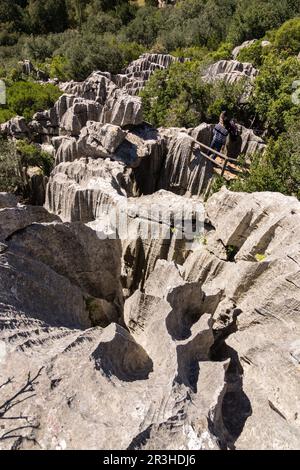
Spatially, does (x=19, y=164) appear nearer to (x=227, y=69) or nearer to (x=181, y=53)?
(x=227, y=69)

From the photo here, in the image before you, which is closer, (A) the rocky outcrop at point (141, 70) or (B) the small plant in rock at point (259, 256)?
(B) the small plant in rock at point (259, 256)

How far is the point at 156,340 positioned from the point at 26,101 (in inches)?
963

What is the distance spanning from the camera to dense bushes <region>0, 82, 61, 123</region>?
24312 millimetres

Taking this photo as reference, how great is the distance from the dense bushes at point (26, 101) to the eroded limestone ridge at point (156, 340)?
18717 millimetres

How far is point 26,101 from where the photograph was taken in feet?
83.3

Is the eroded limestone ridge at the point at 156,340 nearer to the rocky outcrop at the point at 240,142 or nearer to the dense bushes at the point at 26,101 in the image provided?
the rocky outcrop at the point at 240,142

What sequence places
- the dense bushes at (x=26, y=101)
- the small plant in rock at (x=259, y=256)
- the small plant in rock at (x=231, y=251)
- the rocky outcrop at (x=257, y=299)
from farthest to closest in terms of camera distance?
the dense bushes at (x=26, y=101) → the small plant in rock at (x=231, y=251) → the small plant in rock at (x=259, y=256) → the rocky outcrop at (x=257, y=299)

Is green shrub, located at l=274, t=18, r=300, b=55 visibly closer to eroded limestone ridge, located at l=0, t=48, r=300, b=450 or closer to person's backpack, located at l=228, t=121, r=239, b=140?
person's backpack, located at l=228, t=121, r=239, b=140

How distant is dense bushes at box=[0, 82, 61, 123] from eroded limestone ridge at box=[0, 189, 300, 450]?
1872cm

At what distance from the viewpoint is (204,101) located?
23.2 m

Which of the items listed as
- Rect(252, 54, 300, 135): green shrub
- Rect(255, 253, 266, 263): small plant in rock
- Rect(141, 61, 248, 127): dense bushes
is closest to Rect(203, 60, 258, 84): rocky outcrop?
Rect(141, 61, 248, 127): dense bushes

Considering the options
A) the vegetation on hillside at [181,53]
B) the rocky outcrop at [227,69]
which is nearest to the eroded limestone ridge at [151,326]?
the vegetation on hillside at [181,53]

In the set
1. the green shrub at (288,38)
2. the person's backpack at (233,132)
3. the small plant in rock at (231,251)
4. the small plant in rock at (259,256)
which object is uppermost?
the green shrub at (288,38)

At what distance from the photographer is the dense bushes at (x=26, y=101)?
79.8ft
